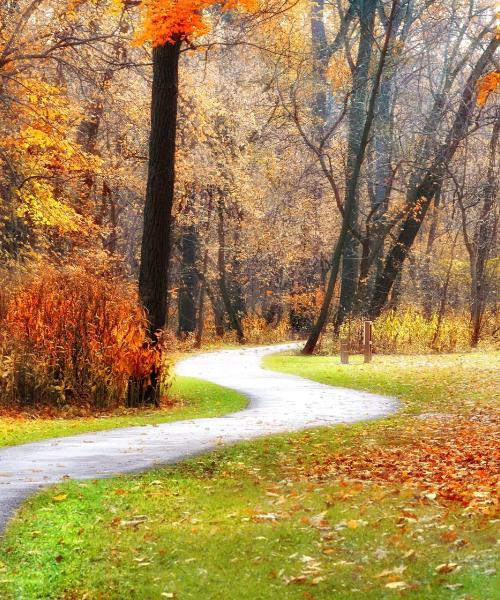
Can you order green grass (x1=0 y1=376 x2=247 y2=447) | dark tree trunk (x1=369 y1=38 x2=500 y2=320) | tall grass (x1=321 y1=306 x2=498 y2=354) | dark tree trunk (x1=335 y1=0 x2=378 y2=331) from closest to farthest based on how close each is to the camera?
green grass (x1=0 y1=376 x2=247 y2=447), dark tree trunk (x1=335 y1=0 x2=378 y2=331), tall grass (x1=321 y1=306 x2=498 y2=354), dark tree trunk (x1=369 y1=38 x2=500 y2=320)

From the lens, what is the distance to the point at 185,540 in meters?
7.88

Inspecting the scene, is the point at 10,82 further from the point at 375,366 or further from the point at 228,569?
the point at 228,569

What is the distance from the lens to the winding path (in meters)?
10.5

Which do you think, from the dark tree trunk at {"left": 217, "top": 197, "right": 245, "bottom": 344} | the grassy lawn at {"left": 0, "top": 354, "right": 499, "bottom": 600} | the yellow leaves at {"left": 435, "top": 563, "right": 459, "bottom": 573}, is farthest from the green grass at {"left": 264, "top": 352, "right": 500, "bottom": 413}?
the yellow leaves at {"left": 435, "top": 563, "right": 459, "bottom": 573}

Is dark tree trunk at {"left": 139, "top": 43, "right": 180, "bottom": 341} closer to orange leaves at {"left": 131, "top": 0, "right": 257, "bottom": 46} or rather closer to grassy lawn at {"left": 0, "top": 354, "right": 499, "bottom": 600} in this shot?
orange leaves at {"left": 131, "top": 0, "right": 257, "bottom": 46}

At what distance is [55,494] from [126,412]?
26.0 ft

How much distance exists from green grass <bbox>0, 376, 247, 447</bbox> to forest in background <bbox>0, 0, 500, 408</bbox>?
3.35 feet

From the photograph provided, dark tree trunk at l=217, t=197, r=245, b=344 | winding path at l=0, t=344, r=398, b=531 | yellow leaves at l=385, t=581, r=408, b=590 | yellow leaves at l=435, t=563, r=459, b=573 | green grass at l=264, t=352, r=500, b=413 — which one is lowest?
yellow leaves at l=385, t=581, r=408, b=590

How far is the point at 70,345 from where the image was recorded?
56.1 ft

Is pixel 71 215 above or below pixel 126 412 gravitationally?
above

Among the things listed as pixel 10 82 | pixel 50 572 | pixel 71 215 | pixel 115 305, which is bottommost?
pixel 50 572

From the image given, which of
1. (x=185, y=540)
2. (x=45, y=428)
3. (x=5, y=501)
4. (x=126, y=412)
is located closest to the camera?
(x=185, y=540)

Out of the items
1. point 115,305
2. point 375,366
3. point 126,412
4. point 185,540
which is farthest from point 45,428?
point 375,366

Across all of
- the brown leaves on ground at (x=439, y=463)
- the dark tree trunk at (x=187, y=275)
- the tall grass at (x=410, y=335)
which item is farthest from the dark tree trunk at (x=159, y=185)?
the dark tree trunk at (x=187, y=275)
